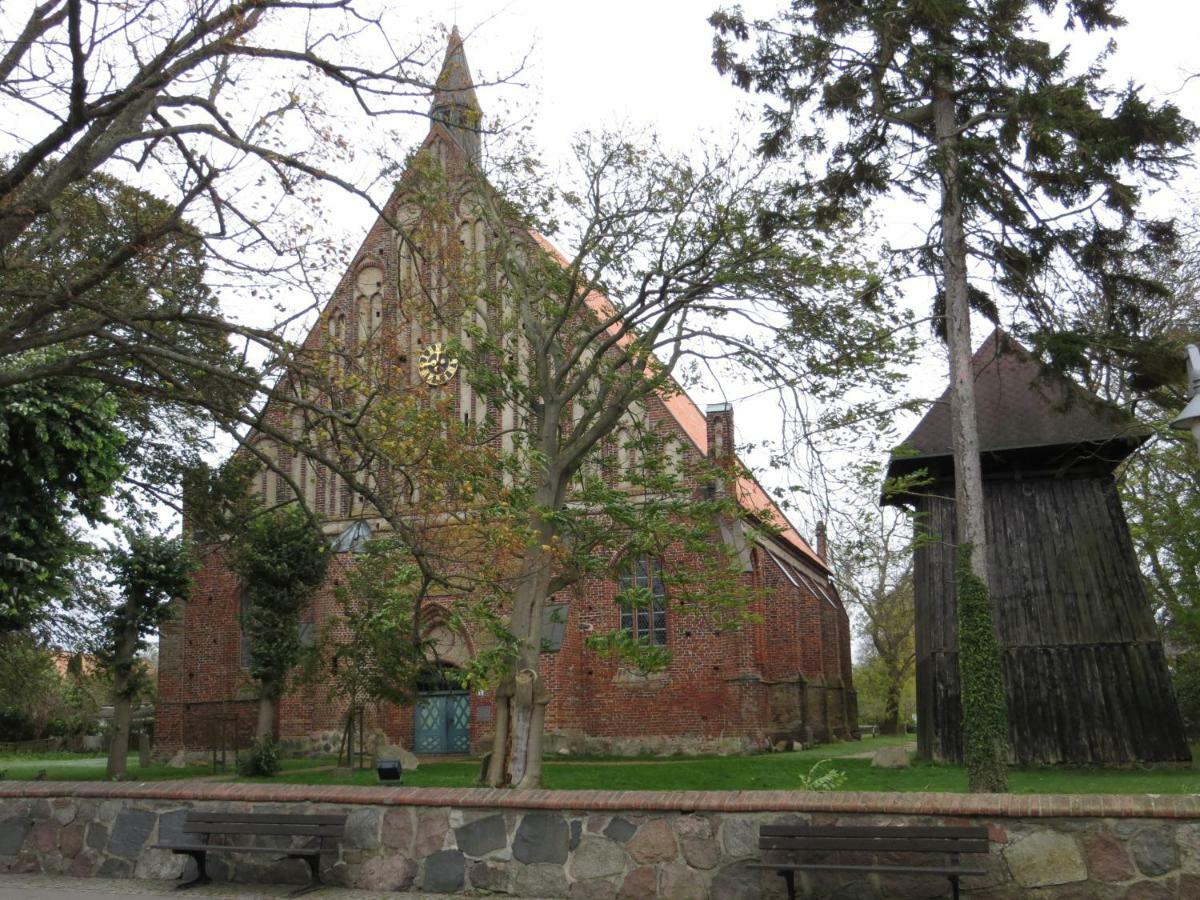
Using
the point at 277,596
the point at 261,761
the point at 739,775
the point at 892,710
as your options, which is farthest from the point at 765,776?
the point at 892,710

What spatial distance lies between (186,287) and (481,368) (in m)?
5.62

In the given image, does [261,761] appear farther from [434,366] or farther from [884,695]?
[884,695]

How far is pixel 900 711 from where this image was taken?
45.0m

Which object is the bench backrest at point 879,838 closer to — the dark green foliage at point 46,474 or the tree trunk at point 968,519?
the tree trunk at point 968,519

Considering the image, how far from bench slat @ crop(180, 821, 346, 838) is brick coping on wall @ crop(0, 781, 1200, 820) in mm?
358

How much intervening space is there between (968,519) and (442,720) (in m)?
16.8

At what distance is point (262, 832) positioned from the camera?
8211 mm

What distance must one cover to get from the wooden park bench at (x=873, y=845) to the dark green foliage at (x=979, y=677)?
25.1ft

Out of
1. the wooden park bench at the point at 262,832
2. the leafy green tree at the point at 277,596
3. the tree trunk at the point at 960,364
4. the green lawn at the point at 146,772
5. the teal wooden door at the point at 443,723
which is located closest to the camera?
the wooden park bench at the point at 262,832

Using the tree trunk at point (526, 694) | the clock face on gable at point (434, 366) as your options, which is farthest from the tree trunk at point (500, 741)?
the clock face on gable at point (434, 366)

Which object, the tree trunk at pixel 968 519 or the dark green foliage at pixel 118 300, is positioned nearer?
the dark green foliage at pixel 118 300

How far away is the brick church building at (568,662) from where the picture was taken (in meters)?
25.4

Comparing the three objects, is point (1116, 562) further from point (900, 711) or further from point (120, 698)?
point (900, 711)

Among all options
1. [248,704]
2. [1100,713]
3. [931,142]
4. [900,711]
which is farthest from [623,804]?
[900,711]
